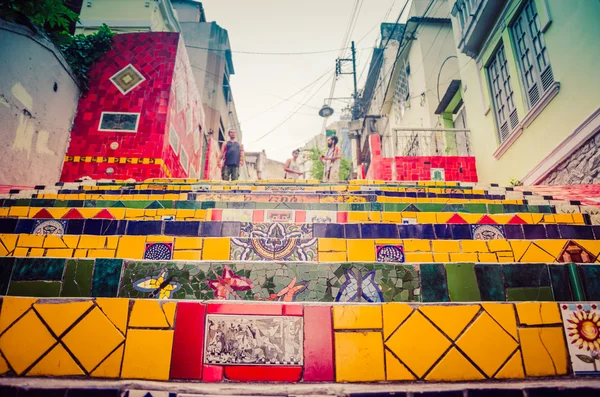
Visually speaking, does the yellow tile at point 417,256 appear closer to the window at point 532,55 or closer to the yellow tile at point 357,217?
the yellow tile at point 357,217

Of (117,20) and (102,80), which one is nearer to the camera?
(102,80)

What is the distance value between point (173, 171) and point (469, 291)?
731 centimetres

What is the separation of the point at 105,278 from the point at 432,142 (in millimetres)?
8061

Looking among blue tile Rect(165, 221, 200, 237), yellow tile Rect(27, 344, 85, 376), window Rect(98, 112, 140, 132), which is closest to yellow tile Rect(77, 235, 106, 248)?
blue tile Rect(165, 221, 200, 237)

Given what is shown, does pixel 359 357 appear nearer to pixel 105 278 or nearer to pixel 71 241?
pixel 105 278

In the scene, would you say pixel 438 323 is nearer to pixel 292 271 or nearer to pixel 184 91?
pixel 292 271

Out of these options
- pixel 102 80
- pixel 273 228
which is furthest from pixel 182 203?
pixel 102 80

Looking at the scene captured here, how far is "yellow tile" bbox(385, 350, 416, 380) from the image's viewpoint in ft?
2.95

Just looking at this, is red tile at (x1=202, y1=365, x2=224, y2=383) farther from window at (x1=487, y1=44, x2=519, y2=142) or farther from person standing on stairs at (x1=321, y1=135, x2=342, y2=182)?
window at (x1=487, y1=44, x2=519, y2=142)

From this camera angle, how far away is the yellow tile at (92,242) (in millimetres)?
1751

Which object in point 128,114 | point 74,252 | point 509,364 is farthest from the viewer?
point 128,114

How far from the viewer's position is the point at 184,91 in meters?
8.17

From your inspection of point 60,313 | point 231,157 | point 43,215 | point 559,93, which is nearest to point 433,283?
point 60,313

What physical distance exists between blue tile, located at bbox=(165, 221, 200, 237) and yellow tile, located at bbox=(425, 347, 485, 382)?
4.83 ft
